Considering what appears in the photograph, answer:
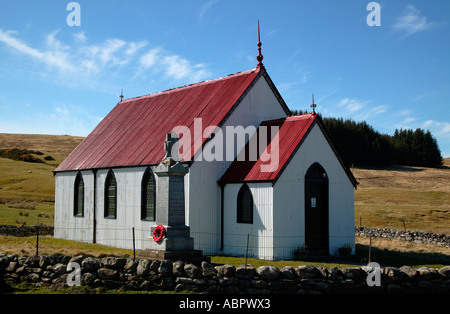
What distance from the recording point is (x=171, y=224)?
16.7 metres

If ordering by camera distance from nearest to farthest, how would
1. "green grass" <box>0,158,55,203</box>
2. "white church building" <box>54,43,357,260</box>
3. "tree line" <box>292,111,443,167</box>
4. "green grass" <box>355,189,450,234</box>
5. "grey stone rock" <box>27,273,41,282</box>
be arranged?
"grey stone rock" <box>27,273,41,282</box>, "white church building" <box>54,43,357,260</box>, "green grass" <box>355,189,450,234</box>, "green grass" <box>0,158,55,203</box>, "tree line" <box>292,111,443,167</box>

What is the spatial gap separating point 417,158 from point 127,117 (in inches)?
2871

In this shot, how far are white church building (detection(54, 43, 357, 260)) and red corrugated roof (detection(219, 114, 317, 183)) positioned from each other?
2.5 inches

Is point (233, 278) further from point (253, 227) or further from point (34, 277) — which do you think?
point (253, 227)

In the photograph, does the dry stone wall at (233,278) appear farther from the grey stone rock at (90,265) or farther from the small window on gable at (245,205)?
the small window on gable at (245,205)

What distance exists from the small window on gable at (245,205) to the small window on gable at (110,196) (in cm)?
821

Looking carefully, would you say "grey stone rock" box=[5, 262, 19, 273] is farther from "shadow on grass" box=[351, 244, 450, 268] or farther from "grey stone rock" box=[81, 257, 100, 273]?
"shadow on grass" box=[351, 244, 450, 268]

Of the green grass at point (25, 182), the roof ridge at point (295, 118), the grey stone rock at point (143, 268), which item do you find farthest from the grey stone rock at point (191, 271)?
the green grass at point (25, 182)

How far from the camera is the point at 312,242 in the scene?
22.7m

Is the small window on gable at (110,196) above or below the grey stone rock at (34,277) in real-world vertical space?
above


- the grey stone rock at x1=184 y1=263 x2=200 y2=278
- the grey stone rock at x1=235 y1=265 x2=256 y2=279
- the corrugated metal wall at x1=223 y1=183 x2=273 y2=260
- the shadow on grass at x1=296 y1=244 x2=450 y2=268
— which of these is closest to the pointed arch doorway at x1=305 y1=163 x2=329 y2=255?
the shadow on grass at x1=296 y1=244 x2=450 y2=268

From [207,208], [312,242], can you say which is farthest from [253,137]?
[312,242]

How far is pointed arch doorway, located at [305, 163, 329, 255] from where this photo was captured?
2252 centimetres

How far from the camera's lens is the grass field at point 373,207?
2361 cm
